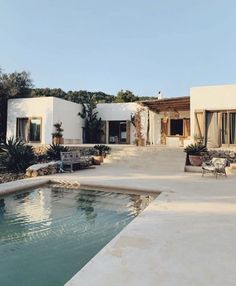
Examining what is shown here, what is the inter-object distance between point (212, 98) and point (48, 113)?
1360 cm

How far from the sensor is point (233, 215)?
24.0 ft

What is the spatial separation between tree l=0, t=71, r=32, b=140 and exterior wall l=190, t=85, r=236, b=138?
1673cm

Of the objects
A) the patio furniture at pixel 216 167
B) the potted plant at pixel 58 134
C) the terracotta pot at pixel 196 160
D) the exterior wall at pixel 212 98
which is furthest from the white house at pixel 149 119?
the patio furniture at pixel 216 167

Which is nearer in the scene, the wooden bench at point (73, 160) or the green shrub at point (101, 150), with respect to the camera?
the wooden bench at point (73, 160)

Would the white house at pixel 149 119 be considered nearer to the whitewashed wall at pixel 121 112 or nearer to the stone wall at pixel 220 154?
the whitewashed wall at pixel 121 112

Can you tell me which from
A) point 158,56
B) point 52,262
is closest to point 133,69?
point 158,56

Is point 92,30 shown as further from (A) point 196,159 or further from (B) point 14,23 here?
(A) point 196,159

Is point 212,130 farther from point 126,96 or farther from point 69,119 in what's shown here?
point 126,96

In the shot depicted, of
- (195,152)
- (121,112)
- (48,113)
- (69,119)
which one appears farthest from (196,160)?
(69,119)

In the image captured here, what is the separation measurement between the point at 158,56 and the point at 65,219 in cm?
2167

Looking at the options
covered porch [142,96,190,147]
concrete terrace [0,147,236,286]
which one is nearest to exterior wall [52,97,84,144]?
covered porch [142,96,190,147]

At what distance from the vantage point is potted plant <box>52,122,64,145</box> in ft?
86.7

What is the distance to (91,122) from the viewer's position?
30.5 m

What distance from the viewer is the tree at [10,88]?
2833cm
